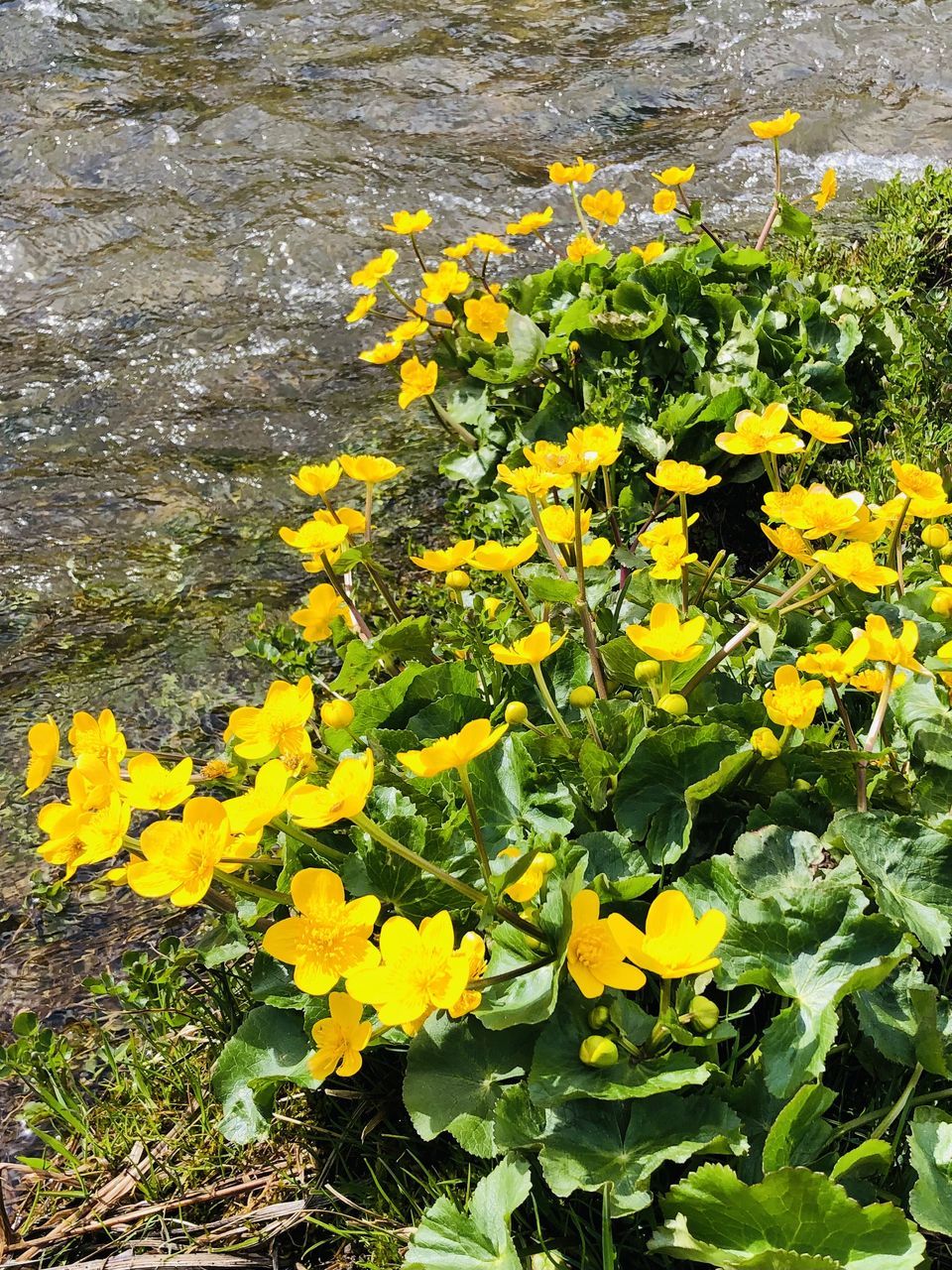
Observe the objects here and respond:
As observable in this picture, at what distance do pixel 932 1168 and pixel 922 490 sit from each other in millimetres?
1150

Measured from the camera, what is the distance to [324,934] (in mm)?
1382

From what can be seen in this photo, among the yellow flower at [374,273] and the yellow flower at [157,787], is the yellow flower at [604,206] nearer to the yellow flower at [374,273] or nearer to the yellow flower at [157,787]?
the yellow flower at [374,273]

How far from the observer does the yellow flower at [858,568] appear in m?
1.73

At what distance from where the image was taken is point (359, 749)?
2076 millimetres

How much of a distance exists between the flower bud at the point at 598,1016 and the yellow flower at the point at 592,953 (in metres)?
0.14

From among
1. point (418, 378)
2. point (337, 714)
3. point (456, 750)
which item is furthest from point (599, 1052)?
point (418, 378)

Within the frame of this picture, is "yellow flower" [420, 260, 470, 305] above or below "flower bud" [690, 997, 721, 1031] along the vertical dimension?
above

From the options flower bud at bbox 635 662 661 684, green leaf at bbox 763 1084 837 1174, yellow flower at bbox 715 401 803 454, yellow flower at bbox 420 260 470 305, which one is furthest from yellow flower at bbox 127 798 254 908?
yellow flower at bbox 420 260 470 305

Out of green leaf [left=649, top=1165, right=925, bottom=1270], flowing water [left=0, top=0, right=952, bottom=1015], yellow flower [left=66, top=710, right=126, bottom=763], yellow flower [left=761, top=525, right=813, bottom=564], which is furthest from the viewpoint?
flowing water [left=0, top=0, right=952, bottom=1015]

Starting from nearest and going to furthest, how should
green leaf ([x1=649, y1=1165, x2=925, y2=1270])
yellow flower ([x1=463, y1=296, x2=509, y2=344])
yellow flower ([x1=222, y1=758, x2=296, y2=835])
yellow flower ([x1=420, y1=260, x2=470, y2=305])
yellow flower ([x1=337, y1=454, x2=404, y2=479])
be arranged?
green leaf ([x1=649, y1=1165, x2=925, y2=1270]), yellow flower ([x1=222, y1=758, x2=296, y2=835]), yellow flower ([x1=337, y1=454, x2=404, y2=479]), yellow flower ([x1=420, y1=260, x2=470, y2=305]), yellow flower ([x1=463, y1=296, x2=509, y2=344])

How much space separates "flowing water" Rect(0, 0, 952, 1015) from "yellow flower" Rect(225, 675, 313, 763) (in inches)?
35.8

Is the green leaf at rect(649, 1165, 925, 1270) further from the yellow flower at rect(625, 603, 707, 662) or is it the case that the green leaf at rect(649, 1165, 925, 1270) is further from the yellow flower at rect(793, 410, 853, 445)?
the yellow flower at rect(793, 410, 853, 445)

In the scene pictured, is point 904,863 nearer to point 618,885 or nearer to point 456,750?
point 618,885

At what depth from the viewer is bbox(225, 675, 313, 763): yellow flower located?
5.31 ft
